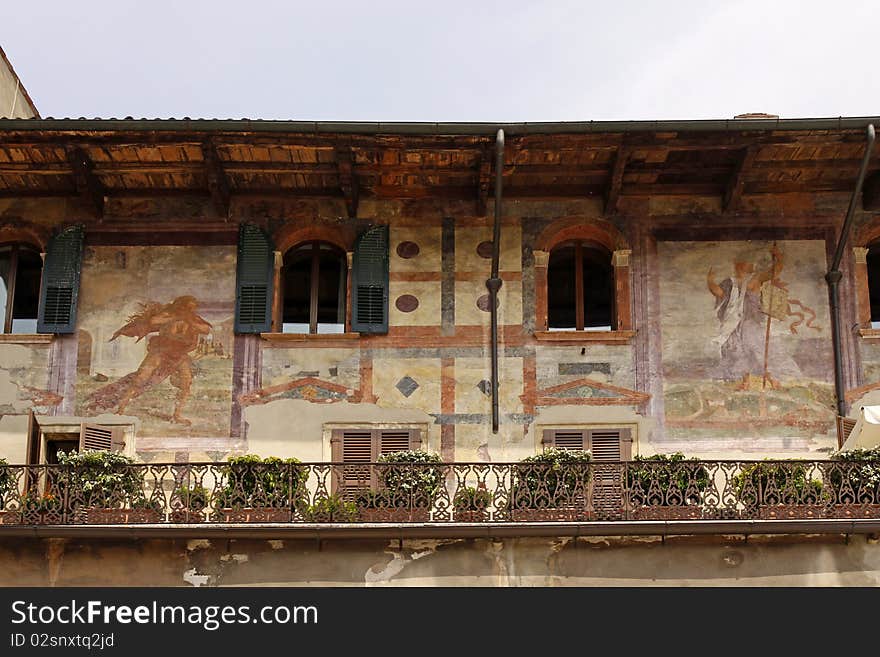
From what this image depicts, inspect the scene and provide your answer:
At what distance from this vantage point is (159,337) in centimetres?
1944

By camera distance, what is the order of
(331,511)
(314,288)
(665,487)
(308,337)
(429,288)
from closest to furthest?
(331,511)
(665,487)
(308,337)
(429,288)
(314,288)

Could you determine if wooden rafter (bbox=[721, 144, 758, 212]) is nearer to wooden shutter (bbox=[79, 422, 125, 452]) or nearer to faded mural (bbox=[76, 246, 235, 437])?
faded mural (bbox=[76, 246, 235, 437])

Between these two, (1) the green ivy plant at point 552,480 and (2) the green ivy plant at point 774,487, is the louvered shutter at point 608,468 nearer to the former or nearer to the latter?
(1) the green ivy plant at point 552,480

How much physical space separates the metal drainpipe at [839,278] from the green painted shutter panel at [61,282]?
358 inches

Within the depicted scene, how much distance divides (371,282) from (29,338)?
416 cm

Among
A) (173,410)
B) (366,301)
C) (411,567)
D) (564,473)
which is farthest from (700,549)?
(173,410)

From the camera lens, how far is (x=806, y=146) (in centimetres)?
1908

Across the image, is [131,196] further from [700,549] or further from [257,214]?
[700,549]

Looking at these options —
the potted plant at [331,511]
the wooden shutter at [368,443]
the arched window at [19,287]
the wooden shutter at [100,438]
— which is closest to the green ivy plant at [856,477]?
the wooden shutter at [368,443]

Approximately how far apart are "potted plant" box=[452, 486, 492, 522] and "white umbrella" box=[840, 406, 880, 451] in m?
4.13

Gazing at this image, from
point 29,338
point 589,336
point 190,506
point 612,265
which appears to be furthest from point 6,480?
point 612,265

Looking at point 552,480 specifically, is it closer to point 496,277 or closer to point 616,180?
point 496,277

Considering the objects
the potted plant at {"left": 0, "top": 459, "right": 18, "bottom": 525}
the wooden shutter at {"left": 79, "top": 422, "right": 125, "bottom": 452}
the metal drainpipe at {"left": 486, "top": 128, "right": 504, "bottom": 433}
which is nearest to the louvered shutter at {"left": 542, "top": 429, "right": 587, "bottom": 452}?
the metal drainpipe at {"left": 486, "top": 128, "right": 504, "bottom": 433}

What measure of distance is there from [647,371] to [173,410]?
5.63m
